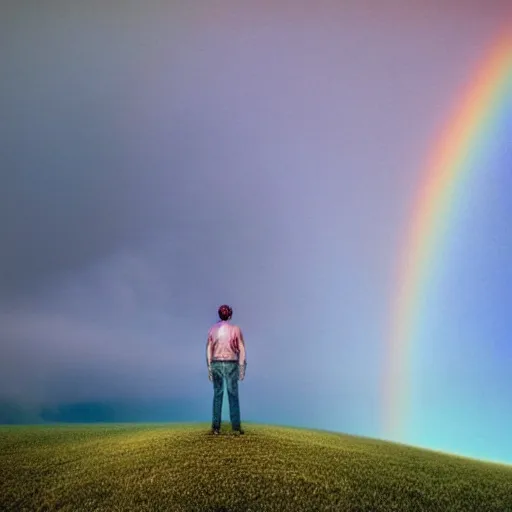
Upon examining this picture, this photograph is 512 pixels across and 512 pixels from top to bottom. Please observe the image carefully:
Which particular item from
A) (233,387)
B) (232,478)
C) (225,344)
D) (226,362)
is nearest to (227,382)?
(233,387)

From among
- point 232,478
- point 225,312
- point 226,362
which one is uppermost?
point 225,312

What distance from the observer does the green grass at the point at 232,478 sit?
13.2 m

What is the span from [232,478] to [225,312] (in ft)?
20.2

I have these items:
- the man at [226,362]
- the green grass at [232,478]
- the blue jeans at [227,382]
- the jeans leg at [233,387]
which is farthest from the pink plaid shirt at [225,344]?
the green grass at [232,478]

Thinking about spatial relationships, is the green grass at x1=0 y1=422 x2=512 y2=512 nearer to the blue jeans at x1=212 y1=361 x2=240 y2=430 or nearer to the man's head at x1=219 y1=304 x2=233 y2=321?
the blue jeans at x1=212 y1=361 x2=240 y2=430

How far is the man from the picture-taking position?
1814 cm

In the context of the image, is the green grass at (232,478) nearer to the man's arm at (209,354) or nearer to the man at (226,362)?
the man at (226,362)

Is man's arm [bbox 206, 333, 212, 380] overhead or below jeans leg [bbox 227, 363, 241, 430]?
overhead

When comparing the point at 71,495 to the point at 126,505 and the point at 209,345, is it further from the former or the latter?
the point at 209,345

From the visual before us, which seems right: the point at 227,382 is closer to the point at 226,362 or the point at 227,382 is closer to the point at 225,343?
the point at 226,362

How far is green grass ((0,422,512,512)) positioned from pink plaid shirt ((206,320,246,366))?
9.31 ft

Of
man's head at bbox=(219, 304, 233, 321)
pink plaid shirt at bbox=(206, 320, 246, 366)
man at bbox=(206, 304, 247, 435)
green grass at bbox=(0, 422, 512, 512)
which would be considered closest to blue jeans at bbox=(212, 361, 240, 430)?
man at bbox=(206, 304, 247, 435)

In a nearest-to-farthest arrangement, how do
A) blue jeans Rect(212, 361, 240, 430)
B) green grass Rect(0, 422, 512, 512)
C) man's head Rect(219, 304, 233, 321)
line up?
green grass Rect(0, 422, 512, 512), blue jeans Rect(212, 361, 240, 430), man's head Rect(219, 304, 233, 321)

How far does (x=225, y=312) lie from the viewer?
18.7m
